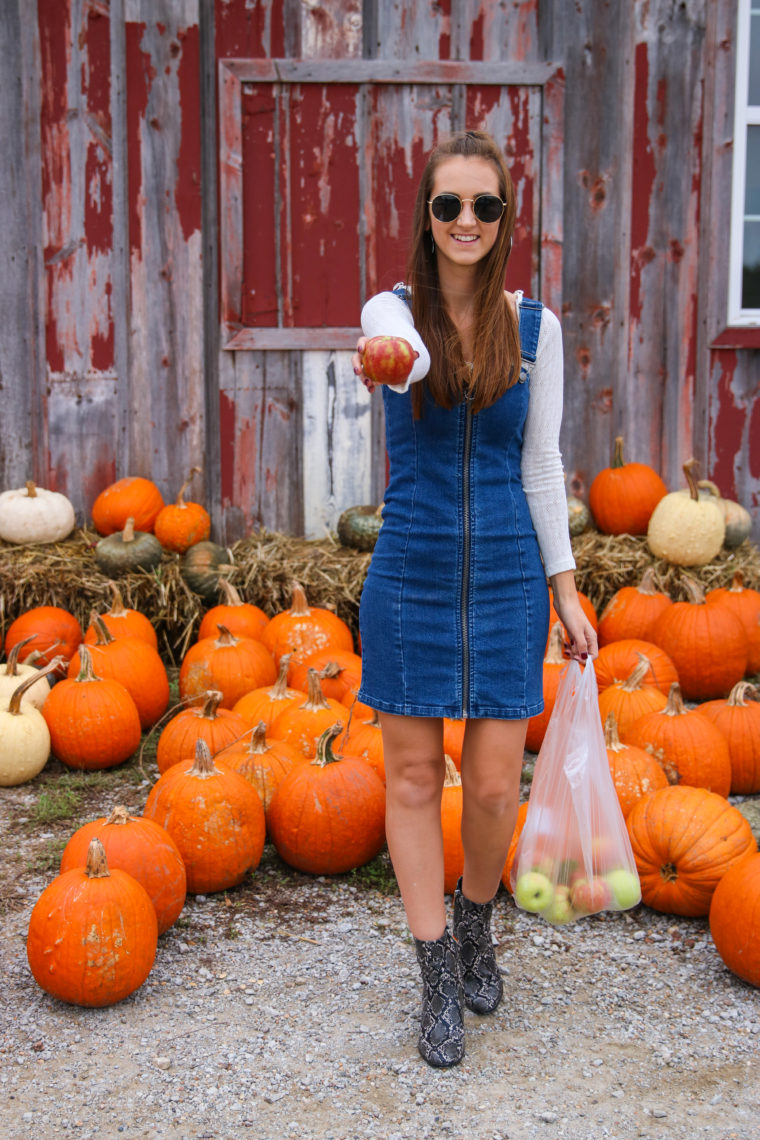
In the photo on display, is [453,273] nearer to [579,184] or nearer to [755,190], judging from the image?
[579,184]

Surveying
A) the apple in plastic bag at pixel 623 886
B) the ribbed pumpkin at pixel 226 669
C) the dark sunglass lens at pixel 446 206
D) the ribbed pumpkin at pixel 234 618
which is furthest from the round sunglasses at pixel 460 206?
the ribbed pumpkin at pixel 234 618

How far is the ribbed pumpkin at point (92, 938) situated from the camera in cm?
255

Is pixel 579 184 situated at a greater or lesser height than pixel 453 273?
greater

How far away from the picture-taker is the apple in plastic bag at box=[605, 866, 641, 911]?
8.64ft

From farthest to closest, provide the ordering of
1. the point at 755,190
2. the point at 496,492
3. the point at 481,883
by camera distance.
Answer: the point at 755,190 → the point at 481,883 → the point at 496,492

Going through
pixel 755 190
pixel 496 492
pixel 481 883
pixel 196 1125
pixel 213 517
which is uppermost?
pixel 755 190

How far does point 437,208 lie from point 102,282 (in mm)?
3871

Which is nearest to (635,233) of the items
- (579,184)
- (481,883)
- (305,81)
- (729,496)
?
(579,184)

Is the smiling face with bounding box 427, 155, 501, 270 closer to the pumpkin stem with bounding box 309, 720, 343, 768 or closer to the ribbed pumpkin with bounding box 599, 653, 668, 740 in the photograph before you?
the pumpkin stem with bounding box 309, 720, 343, 768

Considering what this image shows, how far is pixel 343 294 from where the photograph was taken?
5.74 metres

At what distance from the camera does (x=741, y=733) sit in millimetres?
3777

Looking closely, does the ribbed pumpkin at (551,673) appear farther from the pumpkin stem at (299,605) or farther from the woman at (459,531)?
the woman at (459,531)

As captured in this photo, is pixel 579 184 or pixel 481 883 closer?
pixel 481 883

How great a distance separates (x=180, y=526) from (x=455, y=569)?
350 centimetres
